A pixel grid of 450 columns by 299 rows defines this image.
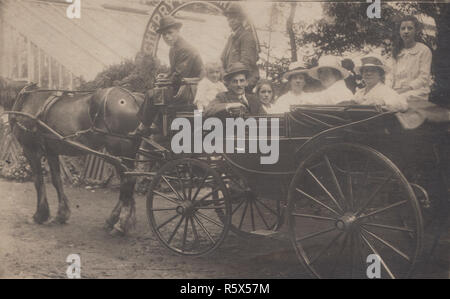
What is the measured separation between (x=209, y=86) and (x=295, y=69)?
88 centimetres

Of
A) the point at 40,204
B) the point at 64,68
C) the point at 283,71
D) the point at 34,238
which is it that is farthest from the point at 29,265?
the point at 283,71

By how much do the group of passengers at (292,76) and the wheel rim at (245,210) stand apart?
633mm

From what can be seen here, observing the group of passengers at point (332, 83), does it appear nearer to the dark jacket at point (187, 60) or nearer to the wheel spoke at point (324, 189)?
the dark jacket at point (187, 60)

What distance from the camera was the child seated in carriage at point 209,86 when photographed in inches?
188

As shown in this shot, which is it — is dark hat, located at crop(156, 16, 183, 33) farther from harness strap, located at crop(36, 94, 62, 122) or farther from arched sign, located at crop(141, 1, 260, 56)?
harness strap, located at crop(36, 94, 62, 122)

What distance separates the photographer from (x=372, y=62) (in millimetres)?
4414

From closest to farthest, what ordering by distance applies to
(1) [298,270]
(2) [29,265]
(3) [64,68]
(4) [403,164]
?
1. (4) [403,164]
2. (1) [298,270]
3. (2) [29,265]
4. (3) [64,68]

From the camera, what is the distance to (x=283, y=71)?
4.74m

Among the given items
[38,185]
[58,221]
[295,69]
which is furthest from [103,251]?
[295,69]

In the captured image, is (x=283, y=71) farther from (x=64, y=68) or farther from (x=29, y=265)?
(x=29, y=265)

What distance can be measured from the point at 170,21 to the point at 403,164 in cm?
264

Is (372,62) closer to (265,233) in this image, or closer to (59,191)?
(265,233)

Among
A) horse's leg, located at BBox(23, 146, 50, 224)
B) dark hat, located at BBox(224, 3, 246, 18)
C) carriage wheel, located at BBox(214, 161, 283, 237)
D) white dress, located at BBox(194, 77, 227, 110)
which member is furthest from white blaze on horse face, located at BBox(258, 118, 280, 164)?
horse's leg, located at BBox(23, 146, 50, 224)

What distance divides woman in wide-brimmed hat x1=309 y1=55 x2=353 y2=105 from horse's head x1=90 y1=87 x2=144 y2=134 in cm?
179
